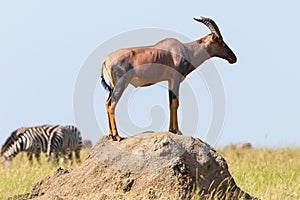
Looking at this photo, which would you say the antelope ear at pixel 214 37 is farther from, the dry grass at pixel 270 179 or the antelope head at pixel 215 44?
the dry grass at pixel 270 179

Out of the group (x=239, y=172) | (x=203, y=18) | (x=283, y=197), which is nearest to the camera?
(x=203, y=18)

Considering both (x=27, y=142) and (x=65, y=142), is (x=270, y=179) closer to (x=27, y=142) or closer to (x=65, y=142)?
(x=27, y=142)

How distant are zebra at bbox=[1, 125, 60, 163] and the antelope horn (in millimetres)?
15391

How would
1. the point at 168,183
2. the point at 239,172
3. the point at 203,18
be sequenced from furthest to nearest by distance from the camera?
1. the point at 239,172
2. the point at 203,18
3. the point at 168,183

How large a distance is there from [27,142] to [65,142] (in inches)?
57.8

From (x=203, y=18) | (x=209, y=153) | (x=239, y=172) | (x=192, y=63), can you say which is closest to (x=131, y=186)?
(x=209, y=153)

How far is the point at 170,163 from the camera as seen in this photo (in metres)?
8.17

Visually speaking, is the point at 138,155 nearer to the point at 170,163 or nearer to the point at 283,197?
the point at 170,163

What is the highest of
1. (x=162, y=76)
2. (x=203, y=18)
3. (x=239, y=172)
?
(x=203, y=18)

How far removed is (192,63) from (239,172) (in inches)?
199

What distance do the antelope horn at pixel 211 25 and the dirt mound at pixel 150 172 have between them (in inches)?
53.2

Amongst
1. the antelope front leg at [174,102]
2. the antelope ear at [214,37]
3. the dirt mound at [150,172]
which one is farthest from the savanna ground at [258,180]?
the antelope ear at [214,37]

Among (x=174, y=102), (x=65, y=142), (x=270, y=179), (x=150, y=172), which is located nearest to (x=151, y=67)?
(x=174, y=102)

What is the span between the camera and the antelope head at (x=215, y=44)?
345 inches
